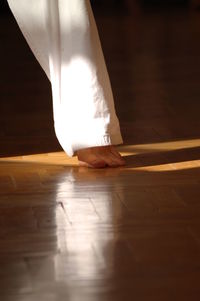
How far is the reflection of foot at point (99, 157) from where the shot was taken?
113 inches

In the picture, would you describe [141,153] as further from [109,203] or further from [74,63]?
[109,203]

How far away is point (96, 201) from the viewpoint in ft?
8.02

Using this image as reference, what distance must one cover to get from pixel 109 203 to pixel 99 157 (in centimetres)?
46

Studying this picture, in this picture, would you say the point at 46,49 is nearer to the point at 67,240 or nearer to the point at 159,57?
the point at 67,240

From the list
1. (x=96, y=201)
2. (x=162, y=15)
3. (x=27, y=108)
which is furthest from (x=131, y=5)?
(x=96, y=201)

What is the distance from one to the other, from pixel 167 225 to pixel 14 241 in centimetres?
38

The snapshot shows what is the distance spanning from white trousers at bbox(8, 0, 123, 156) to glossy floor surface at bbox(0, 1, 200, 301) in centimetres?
13

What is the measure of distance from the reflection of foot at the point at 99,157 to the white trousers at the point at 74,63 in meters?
0.06

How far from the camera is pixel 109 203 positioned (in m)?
2.43

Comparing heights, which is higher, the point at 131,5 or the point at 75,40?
the point at 75,40

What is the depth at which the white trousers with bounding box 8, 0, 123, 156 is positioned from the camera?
9.11ft

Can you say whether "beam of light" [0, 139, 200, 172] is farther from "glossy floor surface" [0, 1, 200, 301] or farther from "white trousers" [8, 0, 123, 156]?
"white trousers" [8, 0, 123, 156]

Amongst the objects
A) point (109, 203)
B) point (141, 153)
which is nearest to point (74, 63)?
point (141, 153)

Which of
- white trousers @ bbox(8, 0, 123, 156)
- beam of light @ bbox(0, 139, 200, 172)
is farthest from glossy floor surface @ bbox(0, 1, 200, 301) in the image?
white trousers @ bbox(8, 0, 123, 156)
